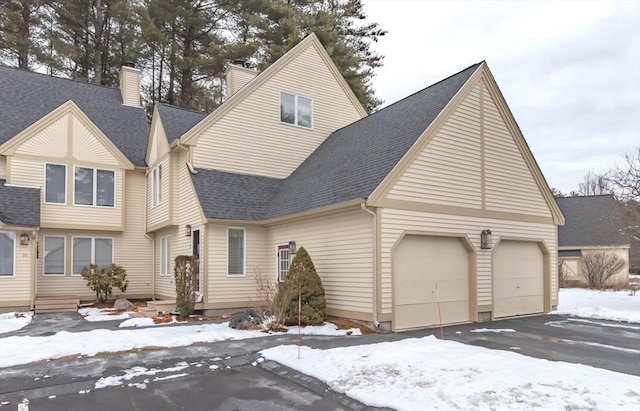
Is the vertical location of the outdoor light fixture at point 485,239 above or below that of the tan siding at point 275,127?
below

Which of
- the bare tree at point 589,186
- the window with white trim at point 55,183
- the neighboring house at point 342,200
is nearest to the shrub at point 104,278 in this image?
the neighboring house at point 342,200

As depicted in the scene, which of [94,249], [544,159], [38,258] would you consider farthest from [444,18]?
[544,159]

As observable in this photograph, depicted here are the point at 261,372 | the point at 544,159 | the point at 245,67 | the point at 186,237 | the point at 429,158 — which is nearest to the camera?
the point at 261,372

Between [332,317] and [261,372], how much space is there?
466 centimetres

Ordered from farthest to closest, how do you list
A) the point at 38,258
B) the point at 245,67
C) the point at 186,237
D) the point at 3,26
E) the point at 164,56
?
the point at 164,56 < the point at 3,26 < the point at 245,67 < the point at 38,258 < the point at 186,237

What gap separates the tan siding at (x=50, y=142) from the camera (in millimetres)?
15773

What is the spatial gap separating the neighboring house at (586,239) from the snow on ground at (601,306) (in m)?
8.03

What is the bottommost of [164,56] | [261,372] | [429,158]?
[261,372]

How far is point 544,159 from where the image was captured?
51938 millimetres

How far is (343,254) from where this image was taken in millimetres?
11336

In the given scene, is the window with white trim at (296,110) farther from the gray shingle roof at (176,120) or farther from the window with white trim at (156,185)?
the window with white trim at (156,185)

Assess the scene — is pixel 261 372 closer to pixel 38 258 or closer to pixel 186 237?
pixel 186 237

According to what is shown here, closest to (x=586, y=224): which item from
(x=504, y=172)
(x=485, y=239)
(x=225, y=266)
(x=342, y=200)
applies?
(x=504, y=172)

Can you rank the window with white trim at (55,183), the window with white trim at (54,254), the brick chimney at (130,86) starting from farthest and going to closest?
the brick chimney at (130,86), the window with white trim at (54,254), the window with white trim at (55,183)
